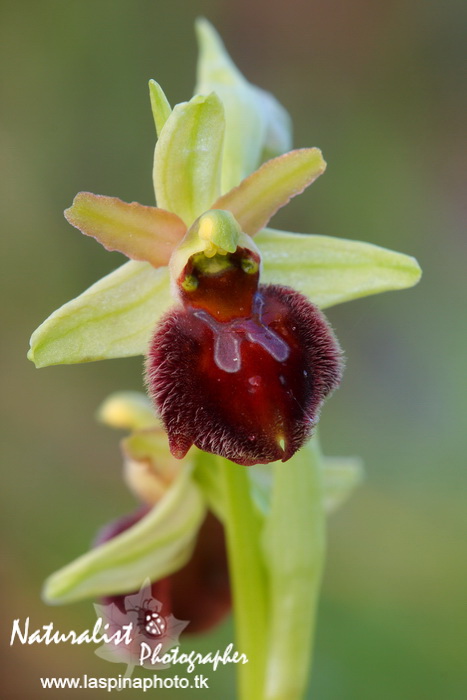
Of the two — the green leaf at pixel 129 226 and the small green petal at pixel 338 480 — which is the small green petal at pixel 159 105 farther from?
the small green petal at pixel 338 480

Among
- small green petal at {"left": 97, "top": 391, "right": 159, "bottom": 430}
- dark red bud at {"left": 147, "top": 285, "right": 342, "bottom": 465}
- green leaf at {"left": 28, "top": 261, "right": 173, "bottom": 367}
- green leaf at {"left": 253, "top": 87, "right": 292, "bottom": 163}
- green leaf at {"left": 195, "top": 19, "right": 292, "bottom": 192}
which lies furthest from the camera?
small green petal at {"left": 97, "top": 391, "right": 159, "bottom": 430}

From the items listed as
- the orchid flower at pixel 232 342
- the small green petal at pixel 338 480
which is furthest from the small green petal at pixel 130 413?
the small green petal at pixel 338 480

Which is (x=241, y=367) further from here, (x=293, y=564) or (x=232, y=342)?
(x=293, y=564)

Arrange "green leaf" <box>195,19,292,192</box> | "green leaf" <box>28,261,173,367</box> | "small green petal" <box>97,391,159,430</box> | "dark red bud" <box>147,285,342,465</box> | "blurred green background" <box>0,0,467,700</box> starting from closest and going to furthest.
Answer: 1. "dark red bud" <box>147,285,342,465</box>
2. "green leaf" <box>28,261,173,367</box>
3. "green leaf" <box>195,19,292,192</box>
4. "small green petal" <box>97,391,159,430</box>
5. "blurred green background" <box>0,0,467,700</box>

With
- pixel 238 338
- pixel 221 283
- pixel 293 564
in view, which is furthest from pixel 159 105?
pixel 293 564

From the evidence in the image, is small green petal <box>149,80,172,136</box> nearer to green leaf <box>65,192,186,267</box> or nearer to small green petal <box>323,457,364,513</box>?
green leaf <box>65,192,186,267</box>

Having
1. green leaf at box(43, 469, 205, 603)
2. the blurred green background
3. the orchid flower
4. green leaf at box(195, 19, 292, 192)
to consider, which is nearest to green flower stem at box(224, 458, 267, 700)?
the orchid flower
